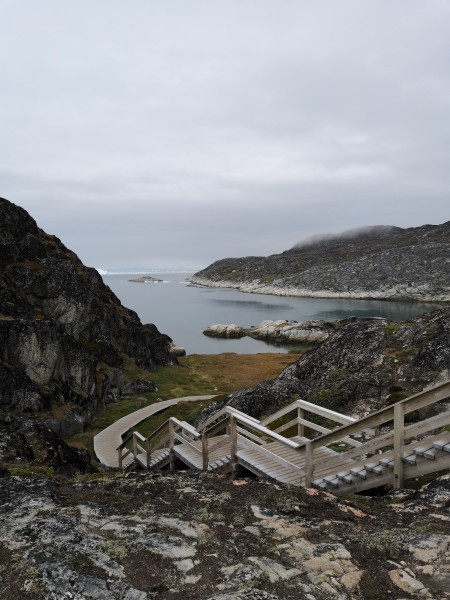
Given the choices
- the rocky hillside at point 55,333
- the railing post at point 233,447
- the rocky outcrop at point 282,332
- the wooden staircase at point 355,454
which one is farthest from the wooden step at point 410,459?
the rocky outcrop at point 282,332

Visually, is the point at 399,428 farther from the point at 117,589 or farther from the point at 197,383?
the point at 197,383

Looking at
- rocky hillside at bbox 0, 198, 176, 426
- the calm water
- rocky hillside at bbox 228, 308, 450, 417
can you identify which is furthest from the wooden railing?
the calm water

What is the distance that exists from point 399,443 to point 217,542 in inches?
169

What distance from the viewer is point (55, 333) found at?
3478 cm

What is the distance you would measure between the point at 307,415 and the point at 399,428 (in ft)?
42.0

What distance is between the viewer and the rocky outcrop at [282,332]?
86.9 meters

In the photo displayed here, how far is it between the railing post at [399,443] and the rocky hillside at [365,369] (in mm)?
8452

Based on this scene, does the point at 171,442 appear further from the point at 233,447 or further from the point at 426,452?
the point at 426,452

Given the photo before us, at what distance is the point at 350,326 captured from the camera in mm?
29312

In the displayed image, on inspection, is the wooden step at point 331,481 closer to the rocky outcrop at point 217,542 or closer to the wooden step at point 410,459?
the rocky outcrop at point 217,542

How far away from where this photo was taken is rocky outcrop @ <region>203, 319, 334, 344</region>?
285 ft

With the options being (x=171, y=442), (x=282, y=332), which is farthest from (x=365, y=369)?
(x=282, y=332)


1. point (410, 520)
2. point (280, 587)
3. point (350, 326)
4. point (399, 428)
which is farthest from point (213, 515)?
point (350, 326)

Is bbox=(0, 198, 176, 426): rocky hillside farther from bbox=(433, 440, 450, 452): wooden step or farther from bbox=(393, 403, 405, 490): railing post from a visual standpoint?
bbox=(433, 440, 450, 452): wooden step
